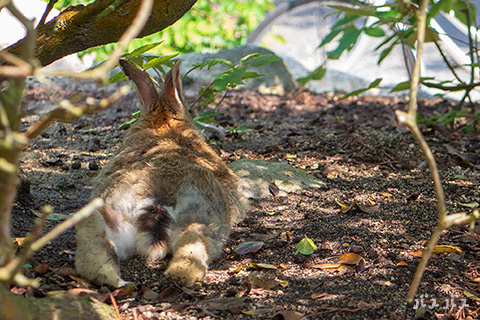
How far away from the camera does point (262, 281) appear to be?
277cm

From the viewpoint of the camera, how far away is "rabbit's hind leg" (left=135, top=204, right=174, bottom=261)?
10.2 ft

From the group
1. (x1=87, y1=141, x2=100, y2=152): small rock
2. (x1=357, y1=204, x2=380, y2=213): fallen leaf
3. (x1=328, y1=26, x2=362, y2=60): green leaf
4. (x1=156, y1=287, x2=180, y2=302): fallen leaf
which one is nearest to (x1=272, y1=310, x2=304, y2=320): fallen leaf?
(x1=156, y1=287, x2=180, y2=302): fallen leaf

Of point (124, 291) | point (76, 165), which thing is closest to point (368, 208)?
point (124, 291)

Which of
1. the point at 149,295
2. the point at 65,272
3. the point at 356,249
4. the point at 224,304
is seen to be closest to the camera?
the point at 224,304

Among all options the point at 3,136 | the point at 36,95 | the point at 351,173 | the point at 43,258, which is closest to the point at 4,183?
the point at 3,136

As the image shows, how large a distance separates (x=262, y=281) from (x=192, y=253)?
1.47 feet

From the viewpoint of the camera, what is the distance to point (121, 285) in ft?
8.72

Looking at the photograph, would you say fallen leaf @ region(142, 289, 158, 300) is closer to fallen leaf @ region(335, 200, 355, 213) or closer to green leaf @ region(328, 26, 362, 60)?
fallen leaf @ region(335, 200, 355, 213)

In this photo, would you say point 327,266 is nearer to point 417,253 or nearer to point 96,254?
→ point 417,253

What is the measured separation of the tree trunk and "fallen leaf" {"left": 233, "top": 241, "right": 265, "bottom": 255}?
1.59 meters

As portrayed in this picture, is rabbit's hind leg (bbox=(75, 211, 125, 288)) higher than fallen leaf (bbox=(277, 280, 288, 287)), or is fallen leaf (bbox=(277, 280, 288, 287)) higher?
rabbit's hind leg (bbox=(75, 211, 125, 288))

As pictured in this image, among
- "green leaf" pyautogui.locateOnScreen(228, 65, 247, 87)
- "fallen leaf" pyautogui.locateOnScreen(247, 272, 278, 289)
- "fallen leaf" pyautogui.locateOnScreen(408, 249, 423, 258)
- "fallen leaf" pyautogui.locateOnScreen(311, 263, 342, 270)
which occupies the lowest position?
"fallen leaf" pyautogui.locateOnScreen(408, 249, 423, 258)

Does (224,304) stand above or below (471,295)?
above

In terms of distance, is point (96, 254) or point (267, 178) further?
point (267, 178)
